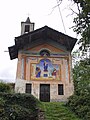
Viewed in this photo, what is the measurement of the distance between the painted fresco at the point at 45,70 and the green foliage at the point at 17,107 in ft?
25.8

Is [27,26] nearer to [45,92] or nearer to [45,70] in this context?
[45,70]

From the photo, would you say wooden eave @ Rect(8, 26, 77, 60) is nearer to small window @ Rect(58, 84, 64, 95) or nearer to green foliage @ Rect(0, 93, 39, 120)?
small window @ Rect(58, 84, 64, 95)

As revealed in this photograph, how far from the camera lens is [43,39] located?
23.3m

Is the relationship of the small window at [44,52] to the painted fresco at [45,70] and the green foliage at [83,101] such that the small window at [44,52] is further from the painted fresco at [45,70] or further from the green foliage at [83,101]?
the green foliage at [83,101]

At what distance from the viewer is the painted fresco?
70.7 feet

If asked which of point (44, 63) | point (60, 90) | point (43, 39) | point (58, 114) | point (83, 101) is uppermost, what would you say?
point (43, 39)

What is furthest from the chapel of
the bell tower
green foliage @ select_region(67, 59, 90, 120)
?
green foliage @ select_region(67, 59, 90, 120)

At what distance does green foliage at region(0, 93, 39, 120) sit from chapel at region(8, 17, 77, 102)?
6964mm

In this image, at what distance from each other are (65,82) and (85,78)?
7.76 m


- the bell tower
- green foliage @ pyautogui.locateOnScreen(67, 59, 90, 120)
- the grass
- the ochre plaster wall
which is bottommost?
the grass

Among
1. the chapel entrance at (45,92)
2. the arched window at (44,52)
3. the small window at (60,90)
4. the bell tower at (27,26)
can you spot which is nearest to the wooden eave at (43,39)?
the arched window at (44,52)

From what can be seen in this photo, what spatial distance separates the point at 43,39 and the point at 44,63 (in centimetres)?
248

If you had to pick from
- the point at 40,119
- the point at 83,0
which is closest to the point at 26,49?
the point at 40,119

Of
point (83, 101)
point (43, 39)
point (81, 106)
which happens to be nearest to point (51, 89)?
point (43, 39)
